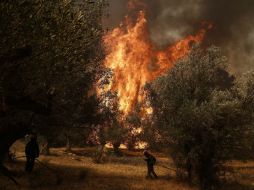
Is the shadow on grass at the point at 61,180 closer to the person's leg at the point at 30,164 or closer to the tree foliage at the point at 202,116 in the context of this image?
the person's leg at the point at 30,164

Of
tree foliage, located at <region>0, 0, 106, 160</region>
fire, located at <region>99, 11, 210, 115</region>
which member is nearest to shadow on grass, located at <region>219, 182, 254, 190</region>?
tree foliage, located at <region>0, 0, 106, 160</region>

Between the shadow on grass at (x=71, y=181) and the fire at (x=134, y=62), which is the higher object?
the fire at (x=134, y=62)

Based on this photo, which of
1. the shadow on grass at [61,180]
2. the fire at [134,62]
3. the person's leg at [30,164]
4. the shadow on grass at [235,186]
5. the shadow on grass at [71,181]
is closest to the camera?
the shadow on grass at [61,180]

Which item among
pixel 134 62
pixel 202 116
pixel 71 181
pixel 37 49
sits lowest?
pixel 71 181

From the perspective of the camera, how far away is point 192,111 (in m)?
32.3

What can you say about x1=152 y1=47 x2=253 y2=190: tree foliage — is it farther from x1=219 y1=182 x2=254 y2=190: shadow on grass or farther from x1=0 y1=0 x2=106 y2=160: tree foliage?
x1=0 y1=0 x2=106 y2=160: tree foliage

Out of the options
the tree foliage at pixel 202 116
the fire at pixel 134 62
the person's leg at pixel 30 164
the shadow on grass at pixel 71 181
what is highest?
the fire at pixel 134 62

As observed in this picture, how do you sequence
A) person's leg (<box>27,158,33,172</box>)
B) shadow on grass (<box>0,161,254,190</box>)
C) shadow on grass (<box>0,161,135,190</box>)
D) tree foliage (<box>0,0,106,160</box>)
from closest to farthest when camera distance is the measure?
tree foliage (<box>0,0,106,160</box>)
shadow on grass (<box>0,161,135,190</box>)
shadow on grass (<box>0,161,254,190</box>)
person's leg (<box>27,158,33,172</box>)

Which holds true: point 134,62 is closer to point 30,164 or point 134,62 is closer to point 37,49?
point 30,164

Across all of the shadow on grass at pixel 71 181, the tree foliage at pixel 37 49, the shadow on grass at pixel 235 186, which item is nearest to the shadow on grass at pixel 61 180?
the shadow on grass at pixel 71 181

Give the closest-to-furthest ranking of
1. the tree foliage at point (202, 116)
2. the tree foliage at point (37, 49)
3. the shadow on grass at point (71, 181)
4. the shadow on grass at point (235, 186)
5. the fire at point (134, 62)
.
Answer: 1. the tree foliage at point (37, 49)
2. the shadow on grass at point (71, 181)
3. the tree foliage at point (202, 116)
4. the shadow on grass at point (235, 186)
5. the fire at point (134, 62)

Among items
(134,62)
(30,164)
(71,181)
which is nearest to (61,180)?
(71,181)

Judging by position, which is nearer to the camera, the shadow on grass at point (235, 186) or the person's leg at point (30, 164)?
the person's leg at point (30, 164)

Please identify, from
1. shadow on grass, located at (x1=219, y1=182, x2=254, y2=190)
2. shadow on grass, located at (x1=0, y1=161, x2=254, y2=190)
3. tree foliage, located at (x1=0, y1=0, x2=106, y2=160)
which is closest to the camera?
tree foliage, located at (x1=0, y1=0, x2=106, y2=160)
